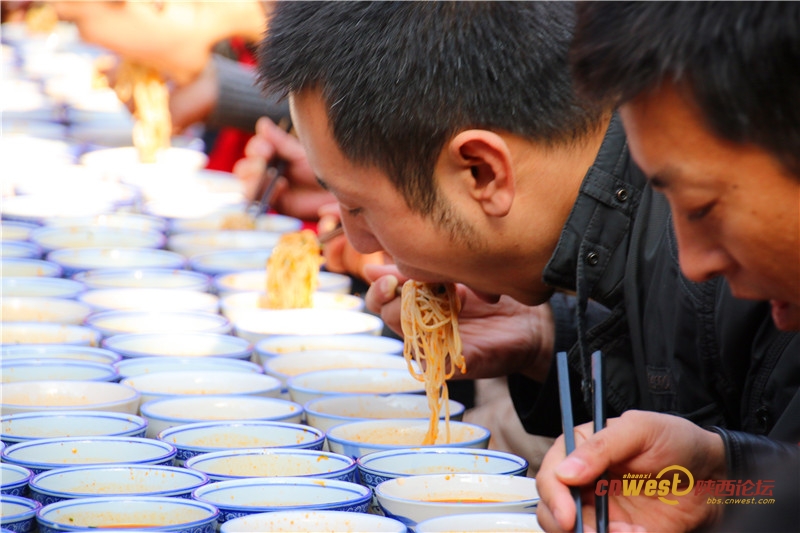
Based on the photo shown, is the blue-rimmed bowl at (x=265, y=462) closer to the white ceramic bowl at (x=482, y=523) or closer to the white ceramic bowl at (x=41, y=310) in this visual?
the white ceramic bowl at (x=482, y=523)

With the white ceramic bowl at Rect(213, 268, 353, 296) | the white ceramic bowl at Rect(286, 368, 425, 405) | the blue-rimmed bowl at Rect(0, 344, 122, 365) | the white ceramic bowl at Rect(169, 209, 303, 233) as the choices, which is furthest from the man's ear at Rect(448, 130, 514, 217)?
the white ceramic bowl at Rect(169, 209, 303, 233)

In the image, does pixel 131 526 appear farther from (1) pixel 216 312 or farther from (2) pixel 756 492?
(1) pixel 216 312

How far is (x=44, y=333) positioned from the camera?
3.85 m

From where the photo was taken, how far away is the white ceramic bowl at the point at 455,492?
236 centimetres

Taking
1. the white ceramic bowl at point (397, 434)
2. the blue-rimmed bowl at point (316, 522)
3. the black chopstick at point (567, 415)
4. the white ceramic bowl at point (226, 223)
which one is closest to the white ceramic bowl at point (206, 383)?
the white ceramic bowl at point (397, 434)

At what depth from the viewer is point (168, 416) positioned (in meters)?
3.09

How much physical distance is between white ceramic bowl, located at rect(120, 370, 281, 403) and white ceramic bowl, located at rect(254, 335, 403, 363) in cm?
25

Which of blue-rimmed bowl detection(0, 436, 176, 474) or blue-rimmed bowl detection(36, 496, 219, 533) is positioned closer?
blue-rimmed bowl detection(36, 496, 219, 533)

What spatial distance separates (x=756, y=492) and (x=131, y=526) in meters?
1.29

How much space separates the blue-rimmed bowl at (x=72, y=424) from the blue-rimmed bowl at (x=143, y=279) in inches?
65.1

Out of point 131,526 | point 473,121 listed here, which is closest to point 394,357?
point 473,121

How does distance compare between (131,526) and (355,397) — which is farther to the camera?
(355,397)

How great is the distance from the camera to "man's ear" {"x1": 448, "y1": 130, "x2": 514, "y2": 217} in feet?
8.55

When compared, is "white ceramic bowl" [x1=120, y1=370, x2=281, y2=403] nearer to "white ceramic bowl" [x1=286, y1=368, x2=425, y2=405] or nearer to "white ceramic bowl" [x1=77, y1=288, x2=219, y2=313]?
"white ceramic bowl" [x1=286, y1=368, x2=425, y2=405]
